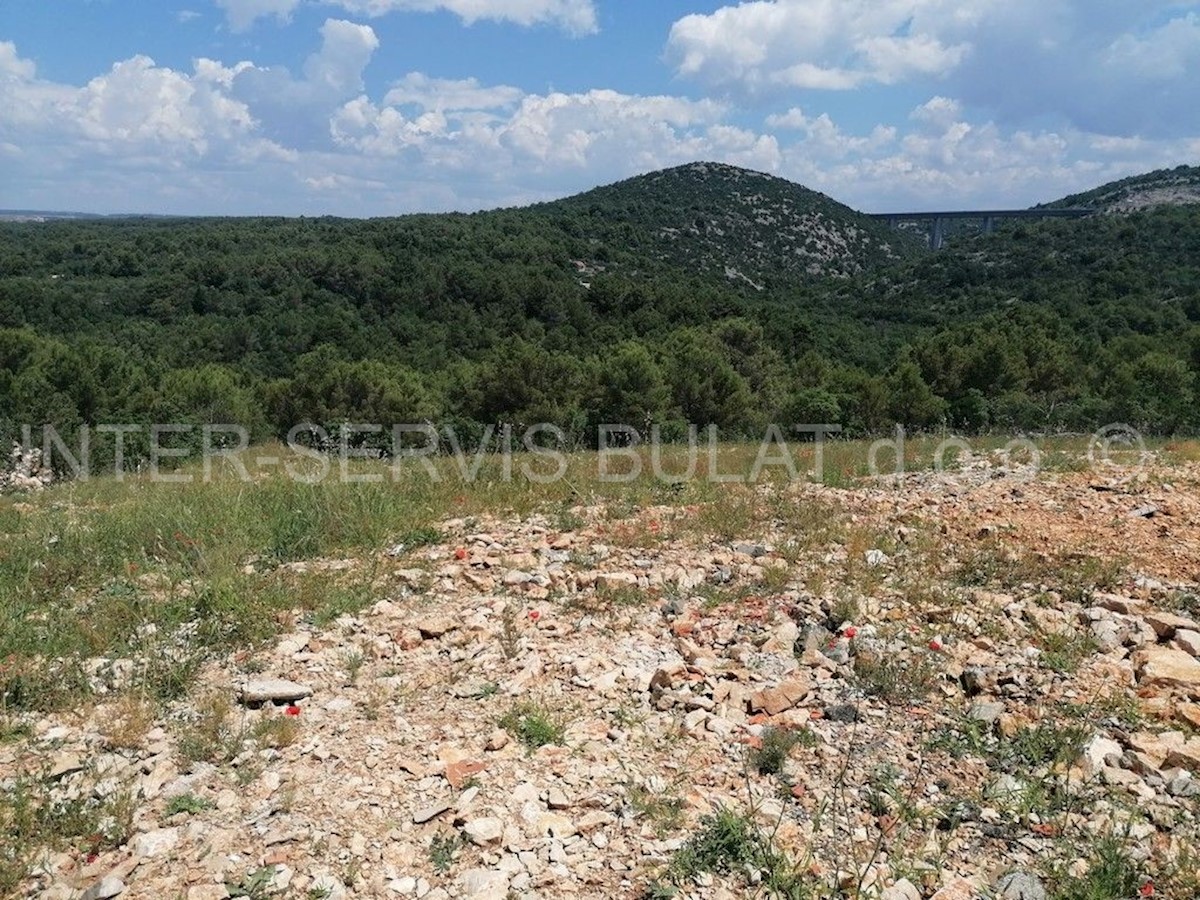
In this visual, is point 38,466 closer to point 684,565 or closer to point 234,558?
point 234,558

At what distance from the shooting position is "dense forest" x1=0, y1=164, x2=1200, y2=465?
73.6 ft

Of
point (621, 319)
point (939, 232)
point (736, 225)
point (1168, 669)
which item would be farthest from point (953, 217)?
point (1168, 669)

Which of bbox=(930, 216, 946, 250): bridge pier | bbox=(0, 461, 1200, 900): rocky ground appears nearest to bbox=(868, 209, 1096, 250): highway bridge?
bbox=(930, 216, 946, 250): bridge pier

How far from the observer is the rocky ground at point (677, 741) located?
2.30 metres

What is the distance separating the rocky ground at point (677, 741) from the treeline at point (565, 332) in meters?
12.8

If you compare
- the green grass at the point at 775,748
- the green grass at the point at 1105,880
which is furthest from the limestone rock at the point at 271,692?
the green grass at the point at 1105,880

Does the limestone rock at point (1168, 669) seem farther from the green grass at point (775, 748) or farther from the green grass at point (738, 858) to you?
the green grass at point (738, 858)

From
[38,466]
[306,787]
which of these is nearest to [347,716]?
[306,787]

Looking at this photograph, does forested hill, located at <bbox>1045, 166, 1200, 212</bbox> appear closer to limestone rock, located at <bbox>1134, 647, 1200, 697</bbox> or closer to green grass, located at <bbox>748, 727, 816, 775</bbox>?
limestone rock, located at <bbox>1134, 647, 1200, 697</bbox>

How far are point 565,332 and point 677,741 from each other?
130 feet

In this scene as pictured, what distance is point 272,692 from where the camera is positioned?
3.17 meters

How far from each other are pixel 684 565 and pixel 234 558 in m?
2.86

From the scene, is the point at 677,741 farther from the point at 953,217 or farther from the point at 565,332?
the point at 953,217

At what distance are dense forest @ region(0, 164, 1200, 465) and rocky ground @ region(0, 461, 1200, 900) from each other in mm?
9540
